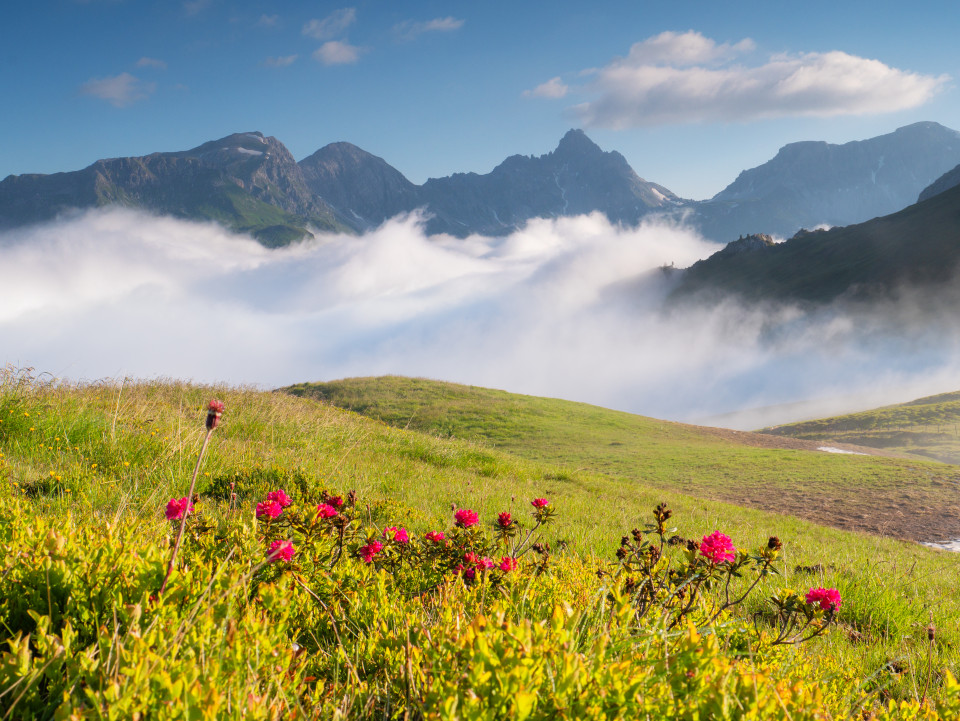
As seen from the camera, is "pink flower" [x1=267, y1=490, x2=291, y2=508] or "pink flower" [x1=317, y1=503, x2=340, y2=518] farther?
"pink flower" [x1=267, y1=490, x2=291, y2=508]

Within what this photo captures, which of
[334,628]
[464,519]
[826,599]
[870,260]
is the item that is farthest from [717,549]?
[870,260]

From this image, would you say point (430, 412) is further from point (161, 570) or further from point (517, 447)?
point (161, 570)

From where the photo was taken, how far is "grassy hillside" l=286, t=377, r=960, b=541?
1744 centimetres

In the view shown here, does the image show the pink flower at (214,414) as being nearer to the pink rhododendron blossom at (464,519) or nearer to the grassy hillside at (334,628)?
the grassy hillside at (334,628)

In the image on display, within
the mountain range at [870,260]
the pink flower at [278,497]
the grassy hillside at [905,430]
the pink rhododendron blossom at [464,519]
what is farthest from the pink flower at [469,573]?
the mountain range at [870,260]

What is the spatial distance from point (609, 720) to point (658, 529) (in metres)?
1.63

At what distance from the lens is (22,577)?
8.00ft

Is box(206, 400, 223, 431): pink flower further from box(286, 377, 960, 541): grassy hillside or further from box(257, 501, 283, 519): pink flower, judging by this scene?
box(286, 377, 960, 541): grassy hillside

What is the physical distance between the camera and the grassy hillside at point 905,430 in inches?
1700

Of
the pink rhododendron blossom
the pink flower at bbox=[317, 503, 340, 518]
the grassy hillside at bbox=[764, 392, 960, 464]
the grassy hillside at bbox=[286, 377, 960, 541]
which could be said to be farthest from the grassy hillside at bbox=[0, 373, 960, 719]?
the grassy hillside at bbox=[764, 392, 960, 464]

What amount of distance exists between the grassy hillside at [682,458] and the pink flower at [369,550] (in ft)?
40.5

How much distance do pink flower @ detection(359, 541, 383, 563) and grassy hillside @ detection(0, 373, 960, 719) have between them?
119 millimetres

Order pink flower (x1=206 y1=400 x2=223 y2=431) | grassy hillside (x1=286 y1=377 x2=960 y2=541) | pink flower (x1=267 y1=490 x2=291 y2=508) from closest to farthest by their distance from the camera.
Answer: pink flower (x1=206 y1=400 x2=223 y2=431) → pink flower (x1=267 y1=490 x2=291 y2=508) → grassy hillside (x1=286 y1=377 x2=960 y2=541)

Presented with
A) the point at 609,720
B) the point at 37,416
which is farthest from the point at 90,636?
the point at 37,416
